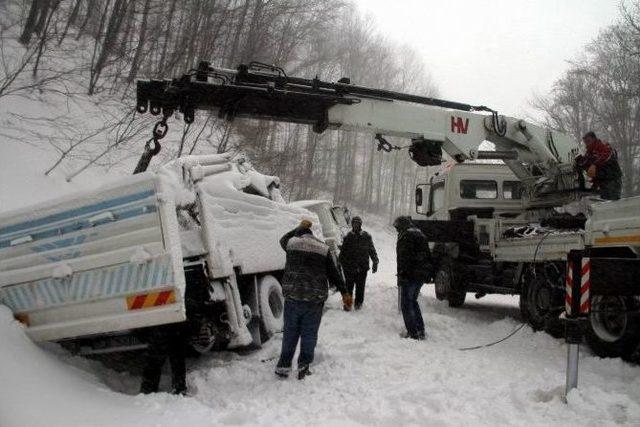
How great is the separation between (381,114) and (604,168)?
3.15m

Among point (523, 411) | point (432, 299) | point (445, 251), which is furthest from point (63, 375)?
point (432, 299)

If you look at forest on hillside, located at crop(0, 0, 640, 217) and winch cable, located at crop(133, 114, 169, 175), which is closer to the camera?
winch cable, located at crop(133, 114, 169, 175)

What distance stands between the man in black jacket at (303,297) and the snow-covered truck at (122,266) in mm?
474

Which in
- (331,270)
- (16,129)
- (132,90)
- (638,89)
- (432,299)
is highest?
(638,89)

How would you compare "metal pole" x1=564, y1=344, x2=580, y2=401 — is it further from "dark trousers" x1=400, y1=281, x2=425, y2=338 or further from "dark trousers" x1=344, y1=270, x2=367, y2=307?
"dark trousers" x1=344, y1=270, x2=367, y2=307

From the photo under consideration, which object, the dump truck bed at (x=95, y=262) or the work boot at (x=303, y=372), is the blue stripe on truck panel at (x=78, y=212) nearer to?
the dump truck bed at (x=95, y=262)

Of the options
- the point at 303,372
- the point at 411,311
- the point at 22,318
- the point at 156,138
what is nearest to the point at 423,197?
the point at 411,311

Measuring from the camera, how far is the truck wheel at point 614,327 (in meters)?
5.47

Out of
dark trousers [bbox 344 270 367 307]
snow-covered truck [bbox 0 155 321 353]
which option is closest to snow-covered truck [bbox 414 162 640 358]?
dark trousers [bbox 344 270 367 307]

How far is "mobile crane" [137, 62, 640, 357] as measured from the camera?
5129 millimetres

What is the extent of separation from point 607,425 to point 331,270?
2.71 m

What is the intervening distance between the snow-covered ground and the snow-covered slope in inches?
0.4

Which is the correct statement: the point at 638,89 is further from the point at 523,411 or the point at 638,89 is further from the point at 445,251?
the point at 523,411

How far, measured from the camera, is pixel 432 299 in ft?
39.1
